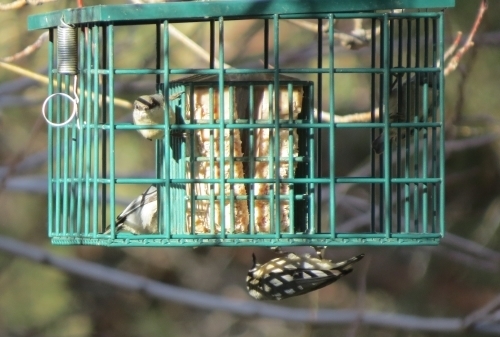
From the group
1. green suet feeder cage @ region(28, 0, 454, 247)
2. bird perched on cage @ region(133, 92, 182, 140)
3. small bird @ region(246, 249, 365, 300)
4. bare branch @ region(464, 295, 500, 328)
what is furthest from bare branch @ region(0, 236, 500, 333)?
bird perched on cage @ region(133, 92, 182, 140)

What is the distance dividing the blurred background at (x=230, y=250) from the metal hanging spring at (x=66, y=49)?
3.80 metres

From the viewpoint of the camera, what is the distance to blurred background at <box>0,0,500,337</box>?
874cm

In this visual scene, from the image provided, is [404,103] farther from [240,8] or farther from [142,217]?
[142,217]

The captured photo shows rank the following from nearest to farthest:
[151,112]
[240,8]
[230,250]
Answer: [240,8], [151,112], [230,250]

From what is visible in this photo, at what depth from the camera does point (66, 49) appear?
4.29m

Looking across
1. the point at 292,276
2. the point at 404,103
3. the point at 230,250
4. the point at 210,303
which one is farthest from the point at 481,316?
the point at 404,103

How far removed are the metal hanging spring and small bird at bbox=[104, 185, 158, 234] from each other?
0.78m

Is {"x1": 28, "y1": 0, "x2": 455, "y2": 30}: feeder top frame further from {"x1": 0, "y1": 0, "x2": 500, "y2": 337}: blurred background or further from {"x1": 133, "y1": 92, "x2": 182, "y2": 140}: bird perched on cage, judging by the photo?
{"x1": 0, "y1": 0, "x2": 500, "y2": 337}: blurred background

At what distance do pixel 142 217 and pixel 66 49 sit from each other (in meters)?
0.91

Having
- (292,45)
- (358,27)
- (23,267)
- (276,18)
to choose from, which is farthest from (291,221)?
(23,267)

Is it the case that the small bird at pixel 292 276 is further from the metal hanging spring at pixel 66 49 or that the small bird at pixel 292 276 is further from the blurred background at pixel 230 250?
the blurred background at pixel 230 250

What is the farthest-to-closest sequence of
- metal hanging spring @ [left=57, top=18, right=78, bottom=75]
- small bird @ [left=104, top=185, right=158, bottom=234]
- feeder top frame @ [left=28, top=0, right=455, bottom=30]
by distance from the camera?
small bird @ [left=104, top=185, right=158, bottom=234] → metal hanging spring @ [left=57, top=18, right=78, bottom=75] → feeder top frame @ [left=28, top=0, right=455, bottom=30]

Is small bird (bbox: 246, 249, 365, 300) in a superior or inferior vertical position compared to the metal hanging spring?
Answer: inferior

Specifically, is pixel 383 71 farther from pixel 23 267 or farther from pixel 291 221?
pixel 23 267
